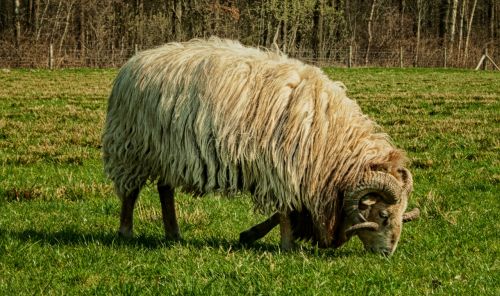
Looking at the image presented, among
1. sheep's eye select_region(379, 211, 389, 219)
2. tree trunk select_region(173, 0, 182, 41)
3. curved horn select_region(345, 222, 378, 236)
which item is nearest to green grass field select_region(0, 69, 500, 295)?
curved horn select_region(345, 222, 378, 236)

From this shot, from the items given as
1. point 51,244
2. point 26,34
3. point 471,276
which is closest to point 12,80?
point 26,34

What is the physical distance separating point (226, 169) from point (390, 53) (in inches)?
1488

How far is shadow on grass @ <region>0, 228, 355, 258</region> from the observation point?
21.0ft

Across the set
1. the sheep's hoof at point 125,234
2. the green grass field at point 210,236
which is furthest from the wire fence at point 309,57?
the sheep's hoof at point 125,234

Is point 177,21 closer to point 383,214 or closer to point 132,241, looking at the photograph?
point 132,241

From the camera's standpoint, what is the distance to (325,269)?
559cm

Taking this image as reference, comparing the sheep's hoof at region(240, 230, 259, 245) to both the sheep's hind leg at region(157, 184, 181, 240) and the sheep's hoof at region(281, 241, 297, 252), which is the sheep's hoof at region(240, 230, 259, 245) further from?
the sheep's hind leg at region(157, 184, 181, 240)

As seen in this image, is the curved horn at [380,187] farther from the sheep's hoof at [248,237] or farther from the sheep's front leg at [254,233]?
the sheep's hoof at [248,237]

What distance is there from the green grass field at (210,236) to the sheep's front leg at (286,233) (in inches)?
6.0

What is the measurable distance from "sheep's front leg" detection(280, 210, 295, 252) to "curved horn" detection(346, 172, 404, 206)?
59 centimetres

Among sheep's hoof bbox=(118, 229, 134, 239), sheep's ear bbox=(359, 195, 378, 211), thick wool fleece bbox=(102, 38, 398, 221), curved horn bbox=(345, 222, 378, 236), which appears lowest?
sheep's hoof bbox=(118, 229, 134, 239)

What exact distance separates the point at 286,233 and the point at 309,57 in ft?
117

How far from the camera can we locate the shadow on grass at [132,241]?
640 cm

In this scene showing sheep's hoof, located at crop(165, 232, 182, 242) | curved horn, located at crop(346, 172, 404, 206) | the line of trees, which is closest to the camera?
curved horn, located at crop(346, 172, 404, 206)
